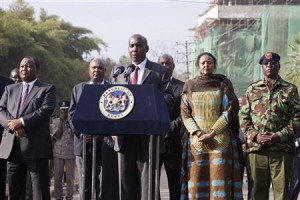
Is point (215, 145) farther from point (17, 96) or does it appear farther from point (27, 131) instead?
point (17, 96)

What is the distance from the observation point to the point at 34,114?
8.72 m

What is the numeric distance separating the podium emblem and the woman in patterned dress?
130 cm

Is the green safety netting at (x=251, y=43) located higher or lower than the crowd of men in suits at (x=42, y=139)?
higher

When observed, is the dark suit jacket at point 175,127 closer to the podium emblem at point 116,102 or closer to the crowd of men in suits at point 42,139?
the crowd of men in suits at point 42,139

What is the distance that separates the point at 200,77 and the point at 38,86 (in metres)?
1.99

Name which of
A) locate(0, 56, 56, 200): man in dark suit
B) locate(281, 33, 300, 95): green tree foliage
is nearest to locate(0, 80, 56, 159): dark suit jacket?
locate(0, 56, 56, 200): man in dark suit

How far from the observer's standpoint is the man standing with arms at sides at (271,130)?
8203mm

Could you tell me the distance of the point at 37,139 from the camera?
8.83 meters

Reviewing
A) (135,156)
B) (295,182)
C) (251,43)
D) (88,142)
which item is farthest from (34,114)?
(251,43)

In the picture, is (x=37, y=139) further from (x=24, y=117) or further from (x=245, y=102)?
(x=245, y=102)

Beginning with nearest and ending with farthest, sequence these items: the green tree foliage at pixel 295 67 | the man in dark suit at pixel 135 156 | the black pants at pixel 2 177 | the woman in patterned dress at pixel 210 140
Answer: the man in dark suit at pixel 135 156, the woman in patterned dress at pixel 210 140, the black pants at pixel 2 177, the green tree foliage at pixel 295 67

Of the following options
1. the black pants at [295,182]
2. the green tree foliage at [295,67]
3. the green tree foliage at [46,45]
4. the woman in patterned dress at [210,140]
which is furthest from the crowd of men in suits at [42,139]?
the green tree foliage at [46,45]

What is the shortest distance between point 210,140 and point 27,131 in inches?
85.9

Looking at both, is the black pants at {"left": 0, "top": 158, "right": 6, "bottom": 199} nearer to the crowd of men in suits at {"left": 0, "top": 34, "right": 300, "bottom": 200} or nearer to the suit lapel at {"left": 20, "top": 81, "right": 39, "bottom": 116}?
the crowd of men in suits at {"left": 0, "top": 34, "right": 300, "bottom": 200}
